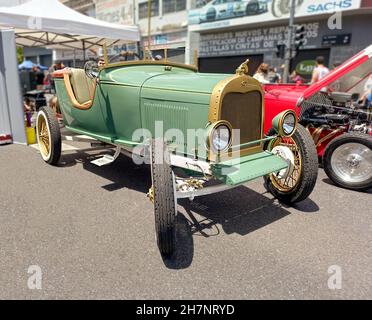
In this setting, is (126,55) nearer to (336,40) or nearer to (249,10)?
(336,40)

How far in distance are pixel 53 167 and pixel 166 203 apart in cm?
299

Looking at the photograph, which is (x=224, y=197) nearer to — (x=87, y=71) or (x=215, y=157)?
(x=215, y=157)

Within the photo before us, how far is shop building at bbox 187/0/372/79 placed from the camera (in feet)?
43.4

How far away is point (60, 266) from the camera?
2385 mm

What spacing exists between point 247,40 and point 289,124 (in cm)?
1598

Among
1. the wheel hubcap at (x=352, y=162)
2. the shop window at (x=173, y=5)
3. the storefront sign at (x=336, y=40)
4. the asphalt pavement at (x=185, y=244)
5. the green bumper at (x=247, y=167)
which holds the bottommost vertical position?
the asphalt pavement at (x=185, y=244)

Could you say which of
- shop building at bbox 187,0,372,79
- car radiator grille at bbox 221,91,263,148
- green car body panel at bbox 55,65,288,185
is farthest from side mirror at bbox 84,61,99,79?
shop building at bbox 187,0,372,79

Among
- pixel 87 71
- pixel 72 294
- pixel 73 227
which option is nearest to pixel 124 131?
pixel 87 71

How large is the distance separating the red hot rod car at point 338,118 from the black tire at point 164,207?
263 cm

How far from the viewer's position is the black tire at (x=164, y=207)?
7.70 feet

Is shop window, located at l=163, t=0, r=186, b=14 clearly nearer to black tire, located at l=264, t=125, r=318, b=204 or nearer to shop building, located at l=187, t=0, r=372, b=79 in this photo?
shop building, located at l=187, t=0, r=372, b=79

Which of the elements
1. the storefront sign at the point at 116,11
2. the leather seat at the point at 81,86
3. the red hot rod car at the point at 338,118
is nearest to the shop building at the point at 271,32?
the storefront sign at the point at 116,11

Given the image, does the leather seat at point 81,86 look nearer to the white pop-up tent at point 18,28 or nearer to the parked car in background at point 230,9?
the white pop-up tent at point 18,28

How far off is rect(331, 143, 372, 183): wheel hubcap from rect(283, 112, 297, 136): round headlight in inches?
46.7
